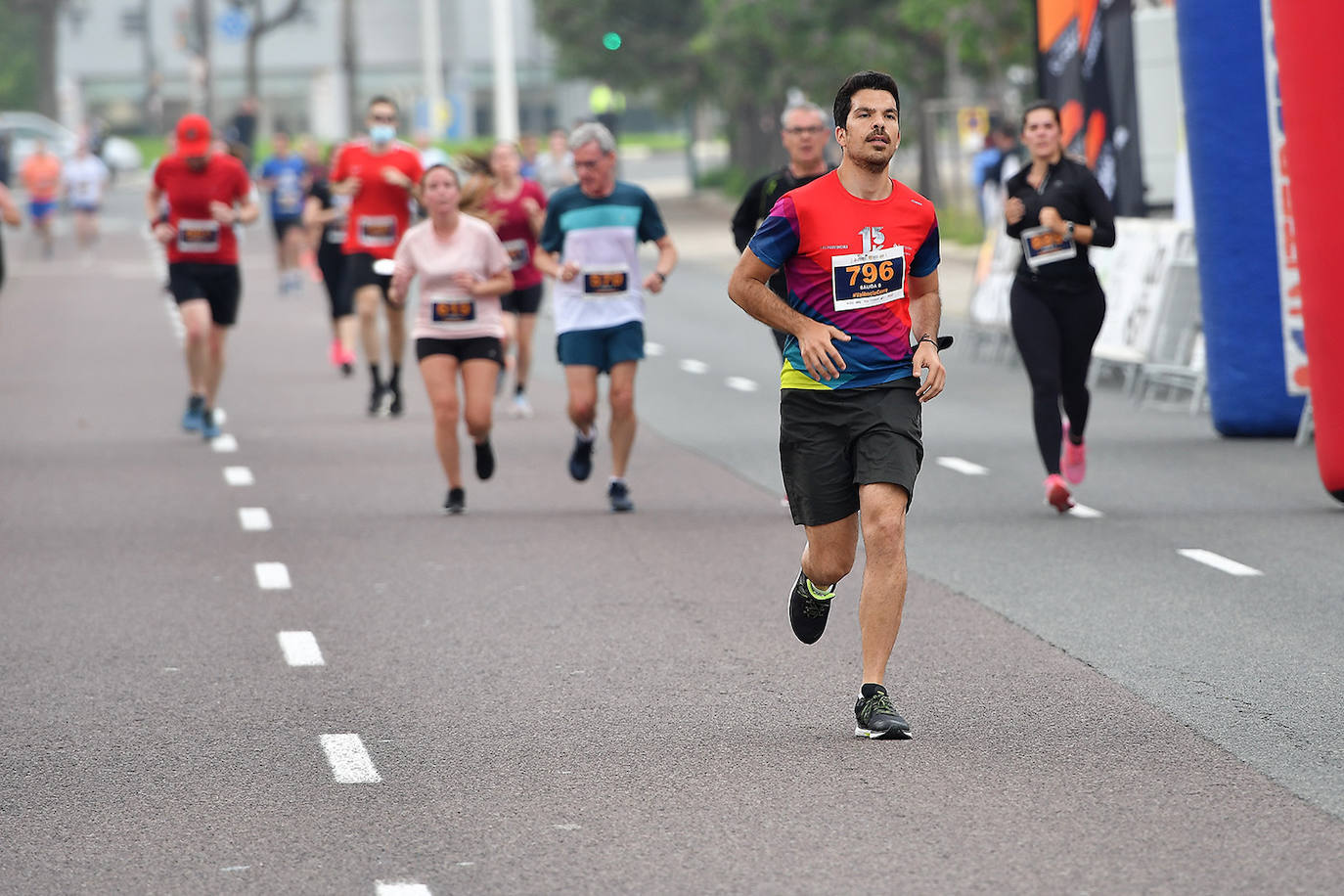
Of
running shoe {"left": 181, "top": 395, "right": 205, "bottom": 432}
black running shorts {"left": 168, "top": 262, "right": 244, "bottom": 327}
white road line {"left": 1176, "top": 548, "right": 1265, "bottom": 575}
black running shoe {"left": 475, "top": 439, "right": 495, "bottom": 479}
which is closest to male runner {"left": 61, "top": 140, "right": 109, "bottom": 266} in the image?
running shoe {"left": 181, "top": 395, "right": 205, "bottom": 432}

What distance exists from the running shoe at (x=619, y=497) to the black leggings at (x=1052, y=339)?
2111 millimetres

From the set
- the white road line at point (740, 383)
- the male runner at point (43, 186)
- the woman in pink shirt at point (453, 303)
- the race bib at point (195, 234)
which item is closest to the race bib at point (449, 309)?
the woman in pink shirt at point (453, 303)

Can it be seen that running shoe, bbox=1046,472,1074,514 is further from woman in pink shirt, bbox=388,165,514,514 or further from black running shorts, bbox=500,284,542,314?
black running shorts, bbox=500,284,542,314

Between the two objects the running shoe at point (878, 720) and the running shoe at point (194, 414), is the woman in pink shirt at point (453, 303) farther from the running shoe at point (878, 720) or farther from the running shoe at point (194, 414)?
the running shoe at point (878, 720)

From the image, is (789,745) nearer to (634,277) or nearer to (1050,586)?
(1050,586)

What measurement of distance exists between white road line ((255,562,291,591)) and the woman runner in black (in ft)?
12.1

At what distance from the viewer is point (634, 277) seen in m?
11.3

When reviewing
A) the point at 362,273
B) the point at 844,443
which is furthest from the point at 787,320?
the point at 362,273

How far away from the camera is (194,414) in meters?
15.3

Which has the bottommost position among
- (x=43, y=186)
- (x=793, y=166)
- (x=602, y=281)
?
(x=602, y=281)

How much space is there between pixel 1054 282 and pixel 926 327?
4.38 meters

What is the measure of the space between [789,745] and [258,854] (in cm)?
168

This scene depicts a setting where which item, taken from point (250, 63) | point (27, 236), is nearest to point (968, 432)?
point (27, 236)

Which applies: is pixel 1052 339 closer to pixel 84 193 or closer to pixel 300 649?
pixel 300 649
